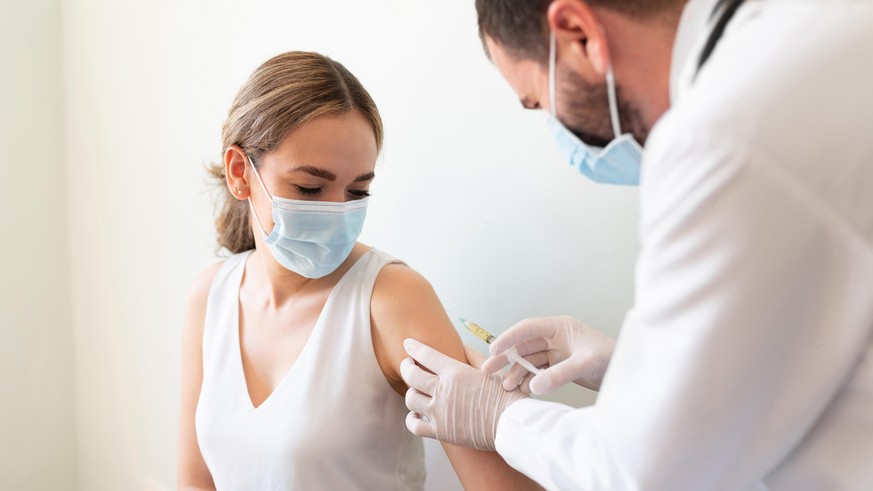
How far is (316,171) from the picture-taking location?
157 centimetres


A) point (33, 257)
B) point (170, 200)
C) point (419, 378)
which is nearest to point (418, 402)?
point (419, 378)

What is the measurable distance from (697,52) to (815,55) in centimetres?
12

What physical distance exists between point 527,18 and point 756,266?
41cm

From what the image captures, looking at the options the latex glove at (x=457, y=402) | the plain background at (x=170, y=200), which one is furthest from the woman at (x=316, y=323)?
the plain background at (x=170, y=200)

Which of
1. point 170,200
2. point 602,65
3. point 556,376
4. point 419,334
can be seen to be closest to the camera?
point 602,65

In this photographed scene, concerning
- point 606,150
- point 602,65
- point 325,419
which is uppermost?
point 602,65

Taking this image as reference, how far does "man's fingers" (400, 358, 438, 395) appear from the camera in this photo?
1417 mm

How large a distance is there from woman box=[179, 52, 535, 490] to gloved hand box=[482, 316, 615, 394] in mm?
155

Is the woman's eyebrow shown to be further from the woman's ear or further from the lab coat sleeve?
the lab coat sleeve

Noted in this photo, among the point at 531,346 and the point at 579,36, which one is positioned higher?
the point at 579,36

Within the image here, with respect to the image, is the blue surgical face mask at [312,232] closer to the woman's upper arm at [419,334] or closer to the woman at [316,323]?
the woman at [316,323]

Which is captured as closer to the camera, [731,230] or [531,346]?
[731,230]

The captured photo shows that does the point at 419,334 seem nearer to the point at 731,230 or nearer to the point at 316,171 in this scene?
the point at 316,171

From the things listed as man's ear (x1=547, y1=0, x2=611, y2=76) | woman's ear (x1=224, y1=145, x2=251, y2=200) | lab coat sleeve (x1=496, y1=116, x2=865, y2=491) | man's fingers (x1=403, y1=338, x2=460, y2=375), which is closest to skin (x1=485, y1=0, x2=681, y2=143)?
man's ear (x1=547, y1=0, x2=611, y2=76)
